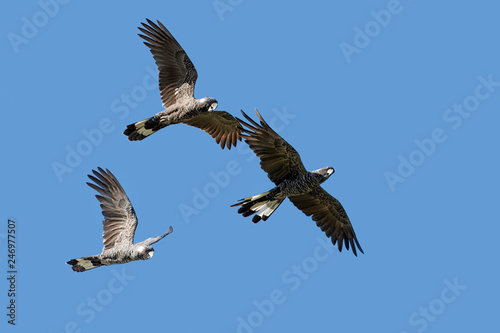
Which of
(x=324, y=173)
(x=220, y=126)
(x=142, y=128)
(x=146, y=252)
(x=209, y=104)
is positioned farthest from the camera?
(x=220, y=126)

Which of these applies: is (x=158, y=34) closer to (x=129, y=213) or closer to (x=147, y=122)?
(x=147, y=122)

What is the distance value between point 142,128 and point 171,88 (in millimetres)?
1119

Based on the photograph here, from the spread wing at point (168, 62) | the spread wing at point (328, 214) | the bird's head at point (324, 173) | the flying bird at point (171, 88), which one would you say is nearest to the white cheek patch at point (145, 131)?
the flying bird at point (171, 88)

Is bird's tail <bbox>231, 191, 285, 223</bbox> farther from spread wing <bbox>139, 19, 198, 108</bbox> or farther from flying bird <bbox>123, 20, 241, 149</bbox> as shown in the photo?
spread wing <bbox>139, 19, 198, 108</bbox>

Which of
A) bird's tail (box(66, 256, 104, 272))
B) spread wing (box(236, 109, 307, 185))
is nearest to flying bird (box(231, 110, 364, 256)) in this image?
spread wing (box(236, 109, 307, 185))

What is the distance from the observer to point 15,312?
15.2 m

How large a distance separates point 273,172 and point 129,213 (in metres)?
3.08

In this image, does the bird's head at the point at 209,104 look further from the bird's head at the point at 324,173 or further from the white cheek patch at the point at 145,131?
the bird's head at the point at 324,173

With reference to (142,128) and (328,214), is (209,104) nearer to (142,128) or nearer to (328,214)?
(142,128)

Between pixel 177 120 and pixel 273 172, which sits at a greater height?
pixel 177 120

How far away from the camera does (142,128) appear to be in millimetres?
16156

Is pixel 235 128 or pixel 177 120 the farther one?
pixel 235 128

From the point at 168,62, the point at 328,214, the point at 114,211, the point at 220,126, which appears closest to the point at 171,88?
the point at 168,62

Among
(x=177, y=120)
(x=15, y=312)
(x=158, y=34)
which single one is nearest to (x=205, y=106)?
(x=177, y=120)
